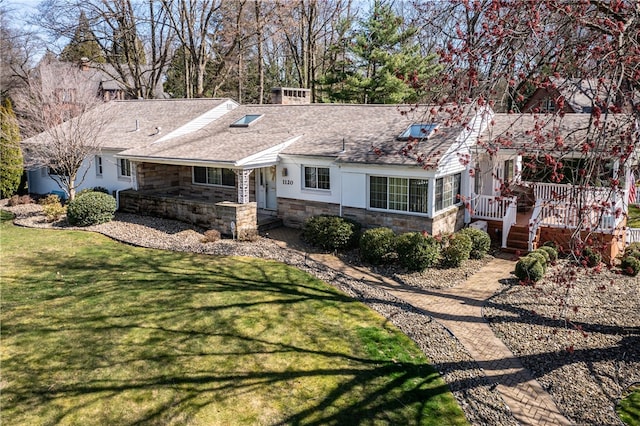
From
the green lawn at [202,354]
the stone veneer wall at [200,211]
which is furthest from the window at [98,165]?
the green lawn at [202,354]

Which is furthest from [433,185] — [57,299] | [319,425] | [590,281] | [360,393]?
[57,299]

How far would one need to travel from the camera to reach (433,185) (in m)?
15.4

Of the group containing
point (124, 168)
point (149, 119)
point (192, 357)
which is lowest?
point (192, 357)

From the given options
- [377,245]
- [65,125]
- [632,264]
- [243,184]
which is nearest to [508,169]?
[632,264]

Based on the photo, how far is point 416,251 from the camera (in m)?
14.0

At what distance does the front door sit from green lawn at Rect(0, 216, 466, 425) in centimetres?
648

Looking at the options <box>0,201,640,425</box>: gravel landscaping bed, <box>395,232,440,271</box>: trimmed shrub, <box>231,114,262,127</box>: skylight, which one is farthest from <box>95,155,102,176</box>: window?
<box>395,232,440,271</box>: trimmed shrub

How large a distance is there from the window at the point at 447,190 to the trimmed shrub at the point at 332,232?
293 centimetres

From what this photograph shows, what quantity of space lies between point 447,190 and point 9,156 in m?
21.9

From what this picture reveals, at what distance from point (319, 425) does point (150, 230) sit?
1297 centimetres

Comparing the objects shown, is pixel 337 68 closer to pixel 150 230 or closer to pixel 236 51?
pixel 236 51

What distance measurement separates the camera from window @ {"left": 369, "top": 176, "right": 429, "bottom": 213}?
15945mm

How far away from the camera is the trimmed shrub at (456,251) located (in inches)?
572

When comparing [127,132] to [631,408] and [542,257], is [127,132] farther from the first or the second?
[631,408]
